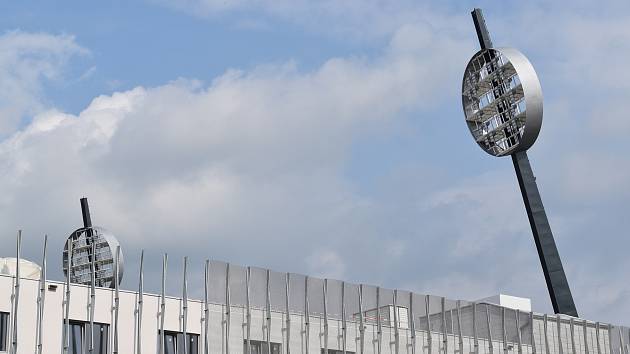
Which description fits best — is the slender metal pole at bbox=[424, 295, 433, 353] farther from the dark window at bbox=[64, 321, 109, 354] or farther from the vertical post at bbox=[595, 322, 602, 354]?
the dark window at bbox=[64, 321, 109, 354]

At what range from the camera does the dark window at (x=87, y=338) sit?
41784 millimetres

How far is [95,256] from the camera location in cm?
6969

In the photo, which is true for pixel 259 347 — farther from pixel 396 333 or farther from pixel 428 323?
pixel 428 323

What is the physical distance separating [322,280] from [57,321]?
12212 millimetres

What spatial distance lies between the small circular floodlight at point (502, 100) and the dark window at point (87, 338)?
2873 centimetres

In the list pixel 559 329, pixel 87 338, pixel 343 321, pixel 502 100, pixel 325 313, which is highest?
pixel 502 100

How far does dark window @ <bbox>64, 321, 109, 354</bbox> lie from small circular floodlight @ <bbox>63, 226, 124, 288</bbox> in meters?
21.4

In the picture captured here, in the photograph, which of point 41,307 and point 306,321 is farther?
point 306,321

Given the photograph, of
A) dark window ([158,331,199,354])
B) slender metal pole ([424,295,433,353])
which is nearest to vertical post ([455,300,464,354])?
slender metal pole ([424,295,433,353])

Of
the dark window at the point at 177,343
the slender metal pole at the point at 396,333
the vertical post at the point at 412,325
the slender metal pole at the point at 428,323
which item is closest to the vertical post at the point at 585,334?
the slender metal pole at the point at 428,323

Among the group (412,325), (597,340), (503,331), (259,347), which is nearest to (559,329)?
(597,340)

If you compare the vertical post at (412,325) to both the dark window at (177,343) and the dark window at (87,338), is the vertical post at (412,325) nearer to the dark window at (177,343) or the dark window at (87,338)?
the dark window at (177,343)

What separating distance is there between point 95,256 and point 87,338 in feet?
92.3

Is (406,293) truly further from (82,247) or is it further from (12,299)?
(82,247)
